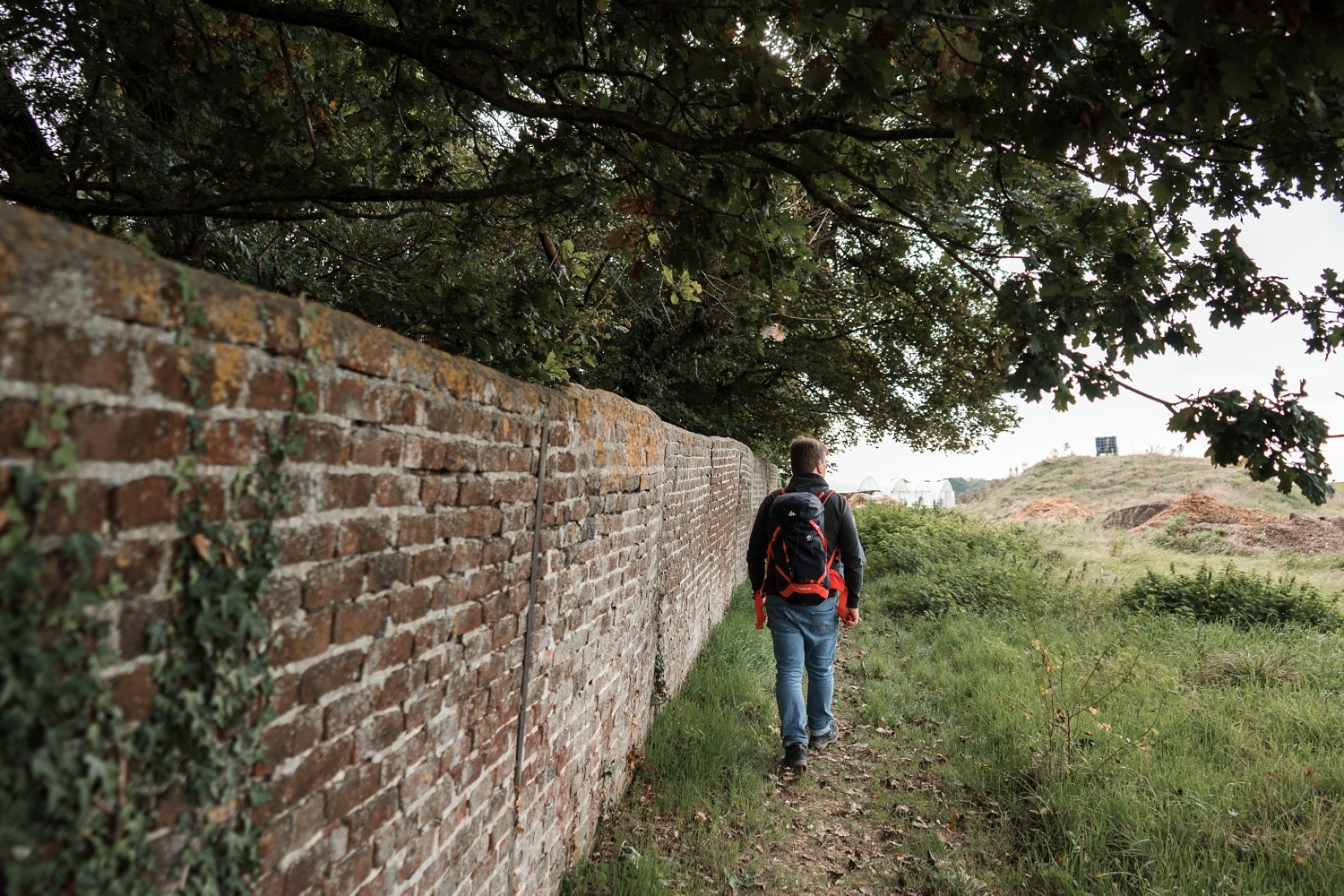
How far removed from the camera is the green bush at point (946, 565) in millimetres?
9664

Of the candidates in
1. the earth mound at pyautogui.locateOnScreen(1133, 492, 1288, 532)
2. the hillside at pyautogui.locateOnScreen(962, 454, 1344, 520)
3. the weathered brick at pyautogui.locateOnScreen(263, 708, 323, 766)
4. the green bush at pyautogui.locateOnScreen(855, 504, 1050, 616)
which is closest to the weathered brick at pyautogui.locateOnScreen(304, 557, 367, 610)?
the weathered brick at pyautogui.locateOnScreen(263, 708, 323, 766)

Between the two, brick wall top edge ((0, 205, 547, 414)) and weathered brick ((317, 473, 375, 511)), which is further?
weathered brick ((317, 473, 375, 511))

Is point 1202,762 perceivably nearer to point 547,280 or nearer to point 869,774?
point 869,774

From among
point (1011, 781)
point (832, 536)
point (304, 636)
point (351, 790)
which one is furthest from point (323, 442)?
point (1011, 781)

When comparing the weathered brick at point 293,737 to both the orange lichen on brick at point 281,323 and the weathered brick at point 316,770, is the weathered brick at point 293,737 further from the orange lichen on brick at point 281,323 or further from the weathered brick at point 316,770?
the orange lichen on brick at point 281,323

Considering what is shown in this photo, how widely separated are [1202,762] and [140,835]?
546 cm

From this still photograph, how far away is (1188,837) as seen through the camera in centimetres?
372

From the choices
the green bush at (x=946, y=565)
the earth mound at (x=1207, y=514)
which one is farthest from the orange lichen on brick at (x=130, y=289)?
the earth mound at (x=1207, y=514)

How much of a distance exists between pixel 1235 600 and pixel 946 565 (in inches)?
144

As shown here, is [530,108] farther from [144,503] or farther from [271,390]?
[144,503]

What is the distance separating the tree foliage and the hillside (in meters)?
24.1

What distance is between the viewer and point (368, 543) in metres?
1.65

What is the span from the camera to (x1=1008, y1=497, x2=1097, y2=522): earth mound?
26172mm

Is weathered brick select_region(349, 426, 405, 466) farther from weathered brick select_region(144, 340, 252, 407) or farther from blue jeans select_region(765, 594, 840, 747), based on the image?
blue jeans select_region(765, 594, 840, 747)
